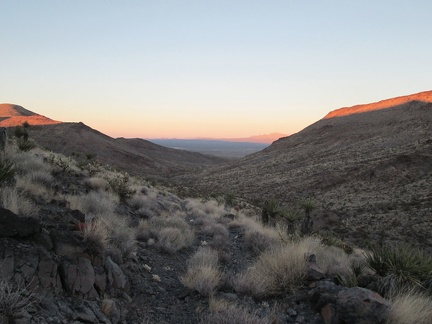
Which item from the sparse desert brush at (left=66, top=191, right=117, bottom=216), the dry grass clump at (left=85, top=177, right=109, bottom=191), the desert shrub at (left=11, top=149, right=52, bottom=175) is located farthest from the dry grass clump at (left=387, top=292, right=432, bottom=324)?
the dry grass clump at (left=85, top=177, right=109, bottom=191)

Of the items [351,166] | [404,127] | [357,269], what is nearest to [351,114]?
[404,127]

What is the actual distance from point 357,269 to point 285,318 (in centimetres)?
221

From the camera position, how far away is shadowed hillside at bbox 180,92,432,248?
25.8 meters

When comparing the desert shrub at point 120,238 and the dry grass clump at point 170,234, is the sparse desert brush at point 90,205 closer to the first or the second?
the desert shrub at point 120,238

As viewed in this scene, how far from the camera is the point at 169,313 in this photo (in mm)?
5059

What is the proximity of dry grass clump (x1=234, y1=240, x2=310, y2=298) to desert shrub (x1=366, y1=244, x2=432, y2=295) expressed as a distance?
1.30 m

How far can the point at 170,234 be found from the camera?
28.8 ft

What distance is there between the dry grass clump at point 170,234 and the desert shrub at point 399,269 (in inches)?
171

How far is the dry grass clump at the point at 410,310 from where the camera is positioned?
455 cm

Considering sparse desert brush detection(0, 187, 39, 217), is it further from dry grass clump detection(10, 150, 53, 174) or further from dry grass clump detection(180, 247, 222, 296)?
dry grass clump detection(10, 150, 53, 174)

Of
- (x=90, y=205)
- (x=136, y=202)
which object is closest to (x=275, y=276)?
(x=90, y=205)

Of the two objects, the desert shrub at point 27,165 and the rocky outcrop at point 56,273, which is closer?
the rocky outcrop at point 56,273

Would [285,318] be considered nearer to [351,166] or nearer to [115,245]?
[115,245]

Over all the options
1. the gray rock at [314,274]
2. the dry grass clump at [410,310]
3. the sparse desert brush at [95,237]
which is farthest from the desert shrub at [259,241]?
the sparse desert brush at [95,237]
